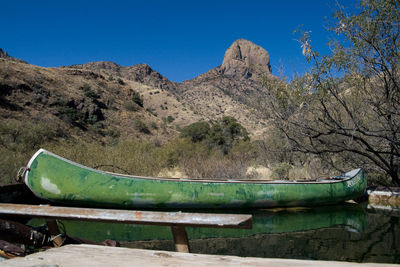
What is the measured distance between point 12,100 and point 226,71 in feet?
208

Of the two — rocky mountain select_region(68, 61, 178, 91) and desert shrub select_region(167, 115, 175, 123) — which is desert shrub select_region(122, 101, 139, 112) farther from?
rocky mountain select_region(68, 61, 178, 91)

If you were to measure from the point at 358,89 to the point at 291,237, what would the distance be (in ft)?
13.8

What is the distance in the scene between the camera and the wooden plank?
2.40 metres

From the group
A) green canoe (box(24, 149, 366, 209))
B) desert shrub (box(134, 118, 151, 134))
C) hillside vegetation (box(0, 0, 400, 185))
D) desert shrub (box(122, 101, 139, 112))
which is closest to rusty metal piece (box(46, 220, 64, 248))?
green canoe (box(24, 149, 366, 209))

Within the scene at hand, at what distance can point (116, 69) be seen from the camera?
72750mm

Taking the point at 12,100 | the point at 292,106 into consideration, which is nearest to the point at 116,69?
the point at 12,100

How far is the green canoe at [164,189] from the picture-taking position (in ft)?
20.5

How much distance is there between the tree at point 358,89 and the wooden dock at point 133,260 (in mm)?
5633

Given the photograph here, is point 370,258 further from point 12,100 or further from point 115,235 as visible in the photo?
point 12,100

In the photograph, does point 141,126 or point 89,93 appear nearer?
point 141,126

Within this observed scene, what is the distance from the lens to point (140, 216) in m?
2.57

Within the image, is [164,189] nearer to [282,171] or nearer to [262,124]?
[262,124]

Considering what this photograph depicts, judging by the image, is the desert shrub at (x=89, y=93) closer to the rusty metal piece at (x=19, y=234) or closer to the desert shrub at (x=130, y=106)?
the desert shrub at (x=130, y=106)

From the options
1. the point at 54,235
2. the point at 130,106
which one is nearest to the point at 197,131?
the point at 130,106
